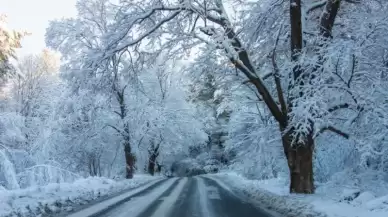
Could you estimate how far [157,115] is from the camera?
34281 mm

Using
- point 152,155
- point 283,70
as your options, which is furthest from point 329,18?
point 152,155

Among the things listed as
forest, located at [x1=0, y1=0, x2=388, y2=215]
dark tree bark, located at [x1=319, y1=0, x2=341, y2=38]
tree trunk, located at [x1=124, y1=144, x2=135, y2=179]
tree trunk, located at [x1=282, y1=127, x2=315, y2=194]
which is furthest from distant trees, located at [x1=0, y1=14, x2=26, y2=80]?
tree trunk, located at [x1=124, y1=144, x2=135, y2=179]

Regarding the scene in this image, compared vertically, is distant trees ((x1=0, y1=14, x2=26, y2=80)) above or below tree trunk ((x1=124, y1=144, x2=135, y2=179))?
above

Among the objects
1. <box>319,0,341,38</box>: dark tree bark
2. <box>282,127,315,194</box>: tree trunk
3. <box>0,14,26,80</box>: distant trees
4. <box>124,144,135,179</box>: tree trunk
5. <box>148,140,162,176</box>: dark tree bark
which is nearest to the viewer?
<box>319,0,341,38</box>: dark tree bark

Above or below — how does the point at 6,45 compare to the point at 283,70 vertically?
above

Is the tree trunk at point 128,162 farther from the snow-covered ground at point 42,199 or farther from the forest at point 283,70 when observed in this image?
the snow-covered ground at point 42,199

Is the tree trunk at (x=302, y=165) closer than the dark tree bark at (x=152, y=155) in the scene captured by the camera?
Yes

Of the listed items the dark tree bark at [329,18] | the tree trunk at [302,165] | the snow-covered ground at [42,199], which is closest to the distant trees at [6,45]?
the snow-covered ground at [42,199]

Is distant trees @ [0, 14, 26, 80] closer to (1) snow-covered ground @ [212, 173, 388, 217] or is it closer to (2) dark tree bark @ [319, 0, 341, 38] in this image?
(1) snow-covered ground @ [212, 173, 388, 217]

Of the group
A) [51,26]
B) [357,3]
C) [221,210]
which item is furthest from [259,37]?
[51,26]

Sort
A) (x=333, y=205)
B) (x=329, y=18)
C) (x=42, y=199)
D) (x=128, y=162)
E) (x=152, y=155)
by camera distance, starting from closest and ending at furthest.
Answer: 1. (x=333, y=205)
2. (x=42, y=199)
3. (x=329, y=18)
4. (x=128, y=162)
5. (x=152, y=155)

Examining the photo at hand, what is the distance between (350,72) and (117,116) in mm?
22608

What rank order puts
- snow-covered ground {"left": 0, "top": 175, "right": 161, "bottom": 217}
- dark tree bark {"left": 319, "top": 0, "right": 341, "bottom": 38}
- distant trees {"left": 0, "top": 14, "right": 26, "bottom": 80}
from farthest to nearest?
distant trees {"left": 0, "top": 14, "right": 26, "bottom": 80} → dark tree bark {"left": 319, "top": 0, "right": 341, "bottom": 38} → snow-covered ground {"left": 0, "top": 175, "right": 161, "bottom": 217}

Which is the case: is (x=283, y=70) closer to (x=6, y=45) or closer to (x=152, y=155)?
(x=6, y=45)
